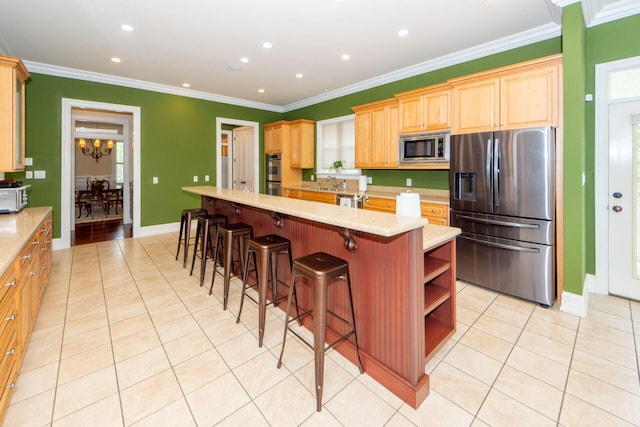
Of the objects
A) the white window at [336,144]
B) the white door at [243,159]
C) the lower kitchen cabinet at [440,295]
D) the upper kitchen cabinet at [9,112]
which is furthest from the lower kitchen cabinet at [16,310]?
the white door at [243,159]


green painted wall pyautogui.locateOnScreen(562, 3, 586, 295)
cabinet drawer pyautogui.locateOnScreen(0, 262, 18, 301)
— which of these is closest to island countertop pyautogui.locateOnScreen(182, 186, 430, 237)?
cabinet drawer pyautogui.locateOnScreen(0, 262, 18, 301)

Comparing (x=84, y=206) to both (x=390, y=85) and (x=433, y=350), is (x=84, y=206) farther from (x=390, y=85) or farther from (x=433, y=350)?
(x=433, y=350)

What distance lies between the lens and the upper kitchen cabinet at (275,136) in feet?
22.0

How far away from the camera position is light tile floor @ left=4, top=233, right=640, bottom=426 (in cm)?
167

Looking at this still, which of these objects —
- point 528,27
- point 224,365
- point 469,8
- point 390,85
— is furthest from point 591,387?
point 390,85

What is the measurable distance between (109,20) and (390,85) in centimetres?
391

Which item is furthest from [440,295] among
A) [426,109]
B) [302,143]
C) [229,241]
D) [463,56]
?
[302,143]

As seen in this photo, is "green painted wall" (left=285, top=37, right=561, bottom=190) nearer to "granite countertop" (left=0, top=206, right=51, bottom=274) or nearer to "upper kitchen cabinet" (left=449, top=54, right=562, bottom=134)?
"upper kitchen cabinet" (left=449, top=54, right=562, bottom=134)

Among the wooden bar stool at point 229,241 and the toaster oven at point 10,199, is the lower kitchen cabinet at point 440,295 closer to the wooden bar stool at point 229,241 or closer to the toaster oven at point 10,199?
the wooden bar stool at point 229,241

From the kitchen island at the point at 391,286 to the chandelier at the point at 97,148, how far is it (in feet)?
33.6

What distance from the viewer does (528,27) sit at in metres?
3.45

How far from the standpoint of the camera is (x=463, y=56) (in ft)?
13.5

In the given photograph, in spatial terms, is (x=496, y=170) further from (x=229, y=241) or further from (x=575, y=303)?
(x=229, y=241)

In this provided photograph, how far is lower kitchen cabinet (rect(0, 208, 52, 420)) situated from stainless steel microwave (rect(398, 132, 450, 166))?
4.13 metres
